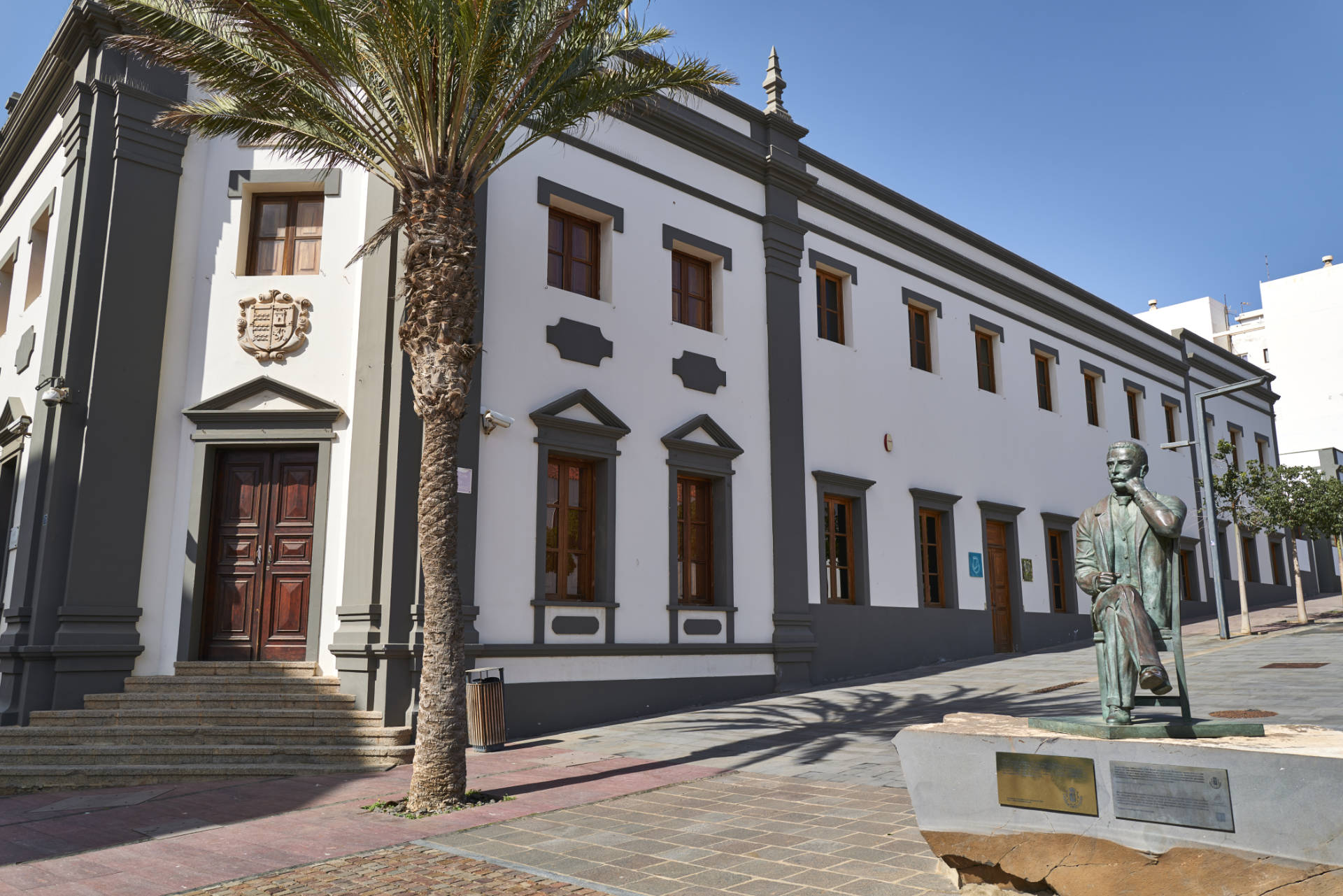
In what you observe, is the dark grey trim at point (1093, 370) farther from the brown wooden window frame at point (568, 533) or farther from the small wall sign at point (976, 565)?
the brown wooden window frame at point (568, 533)

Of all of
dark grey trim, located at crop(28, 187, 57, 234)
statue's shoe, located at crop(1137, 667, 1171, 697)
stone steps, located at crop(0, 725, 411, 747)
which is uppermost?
dark grey trim, located at crop(28, 187, 57, 234)

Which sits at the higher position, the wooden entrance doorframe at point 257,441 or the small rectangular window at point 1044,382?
the small rectangular window at point 1044,382

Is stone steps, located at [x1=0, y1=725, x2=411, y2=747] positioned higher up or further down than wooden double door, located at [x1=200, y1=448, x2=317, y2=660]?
further down

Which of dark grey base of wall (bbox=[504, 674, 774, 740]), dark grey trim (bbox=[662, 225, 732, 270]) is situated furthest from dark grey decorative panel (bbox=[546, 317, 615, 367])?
dark grey base of wall (bbox=[504, 674, 774, 740])

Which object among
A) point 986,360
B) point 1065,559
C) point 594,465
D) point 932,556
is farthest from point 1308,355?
point 594,465

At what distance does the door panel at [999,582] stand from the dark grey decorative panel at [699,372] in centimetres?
728

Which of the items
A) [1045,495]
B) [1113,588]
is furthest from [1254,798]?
[1045,495]

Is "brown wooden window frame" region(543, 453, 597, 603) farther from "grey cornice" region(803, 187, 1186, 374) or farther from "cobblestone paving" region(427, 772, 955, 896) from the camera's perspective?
"grey cornice" region(803, 187, 1186, 374)

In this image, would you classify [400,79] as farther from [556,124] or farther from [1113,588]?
[1113,588]

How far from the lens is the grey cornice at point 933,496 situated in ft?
56.6

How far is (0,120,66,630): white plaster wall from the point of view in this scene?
11994 millimetres

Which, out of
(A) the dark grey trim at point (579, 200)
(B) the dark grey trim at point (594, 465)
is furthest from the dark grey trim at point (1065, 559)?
(A) the dark grey trim at point (579, 200)

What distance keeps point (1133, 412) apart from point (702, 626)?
16.3 m

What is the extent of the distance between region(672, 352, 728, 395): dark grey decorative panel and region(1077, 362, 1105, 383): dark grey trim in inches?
473
